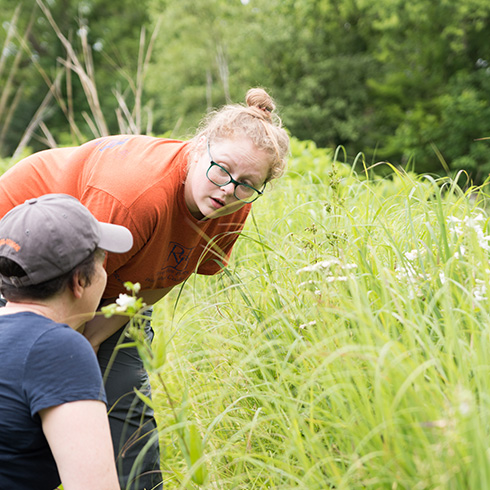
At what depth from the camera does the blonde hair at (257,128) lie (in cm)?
214

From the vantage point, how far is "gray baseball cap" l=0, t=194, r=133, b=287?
1.46 m

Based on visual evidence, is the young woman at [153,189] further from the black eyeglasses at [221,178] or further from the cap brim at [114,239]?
the cap brim at [114,239]

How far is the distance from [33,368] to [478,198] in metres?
1.92

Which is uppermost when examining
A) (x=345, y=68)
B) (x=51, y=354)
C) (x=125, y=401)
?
(x=51, y=354)

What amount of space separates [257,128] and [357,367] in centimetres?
110

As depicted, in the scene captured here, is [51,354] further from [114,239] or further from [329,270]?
[329,270]

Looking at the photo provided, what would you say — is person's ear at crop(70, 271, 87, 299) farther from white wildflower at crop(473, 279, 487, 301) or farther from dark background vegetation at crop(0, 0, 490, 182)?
dark background vegetation at crop(0, 0, 490, 182)

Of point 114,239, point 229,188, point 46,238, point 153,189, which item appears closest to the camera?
point 46,238

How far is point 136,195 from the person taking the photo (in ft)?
6.32

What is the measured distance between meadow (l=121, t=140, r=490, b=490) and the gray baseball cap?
1.10 feet

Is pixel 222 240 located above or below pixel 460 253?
below

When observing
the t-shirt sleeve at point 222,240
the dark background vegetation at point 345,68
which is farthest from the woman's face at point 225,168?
the dark background vegetation at point 345,68

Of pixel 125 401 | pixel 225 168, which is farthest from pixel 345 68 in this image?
pixel 125 401

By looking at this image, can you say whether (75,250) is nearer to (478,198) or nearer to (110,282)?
(110,282)
